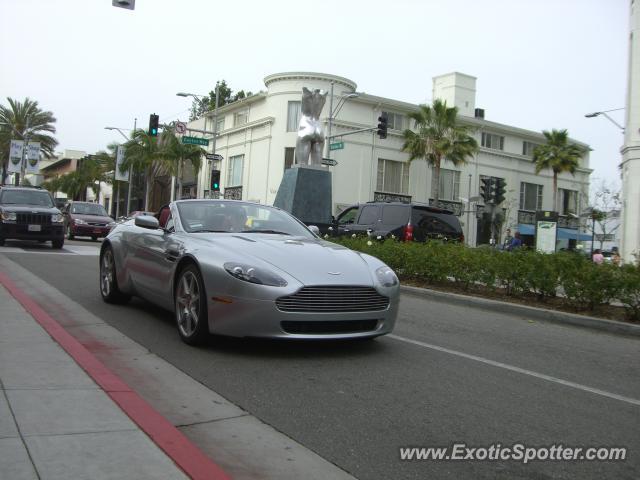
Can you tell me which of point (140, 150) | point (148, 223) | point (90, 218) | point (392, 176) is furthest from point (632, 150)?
point (140, 150)

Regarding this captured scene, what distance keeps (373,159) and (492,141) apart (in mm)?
11289

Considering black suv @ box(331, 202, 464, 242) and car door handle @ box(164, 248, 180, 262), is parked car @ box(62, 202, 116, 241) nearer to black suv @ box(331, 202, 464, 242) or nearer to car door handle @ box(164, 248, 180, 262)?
black suv @ box(331, 202, 464, 242)

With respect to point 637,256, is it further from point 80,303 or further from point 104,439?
point 104,439

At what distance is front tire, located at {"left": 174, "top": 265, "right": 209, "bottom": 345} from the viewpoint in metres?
5.31

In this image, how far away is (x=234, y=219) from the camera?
257 inches

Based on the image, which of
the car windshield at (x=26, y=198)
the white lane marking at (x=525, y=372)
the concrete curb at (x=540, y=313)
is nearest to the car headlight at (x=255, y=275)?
the white lane marking at (x=525, y=372)

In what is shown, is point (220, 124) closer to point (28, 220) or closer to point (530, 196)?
point (530, 196)

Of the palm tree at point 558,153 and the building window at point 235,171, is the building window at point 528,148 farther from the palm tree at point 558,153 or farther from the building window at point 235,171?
the building window at point 235,171

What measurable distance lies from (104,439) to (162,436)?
0.29 m

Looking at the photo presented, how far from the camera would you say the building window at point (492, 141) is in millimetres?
44531

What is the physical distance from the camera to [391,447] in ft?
11.2

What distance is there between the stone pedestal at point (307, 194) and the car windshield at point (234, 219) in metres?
11.6

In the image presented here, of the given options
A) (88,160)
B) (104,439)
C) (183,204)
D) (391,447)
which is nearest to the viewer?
(104,439)

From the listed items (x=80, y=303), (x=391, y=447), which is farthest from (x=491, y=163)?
(x=391, y=447)
